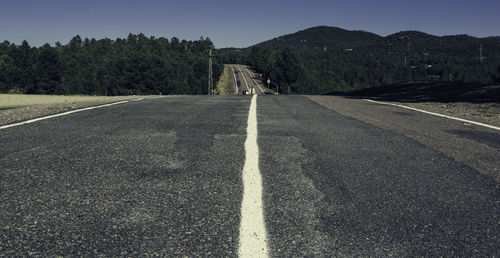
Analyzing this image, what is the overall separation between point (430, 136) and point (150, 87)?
96935 millimetres

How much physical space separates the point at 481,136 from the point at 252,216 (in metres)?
5.63

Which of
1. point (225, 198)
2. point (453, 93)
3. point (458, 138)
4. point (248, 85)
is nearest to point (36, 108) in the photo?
point (225, 198)

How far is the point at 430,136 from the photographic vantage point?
247 inches

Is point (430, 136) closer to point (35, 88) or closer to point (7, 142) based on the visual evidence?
point (7, 142)

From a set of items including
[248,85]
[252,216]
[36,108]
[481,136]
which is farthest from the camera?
[248,85]

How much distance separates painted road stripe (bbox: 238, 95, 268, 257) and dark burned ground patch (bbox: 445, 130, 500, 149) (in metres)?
4.02

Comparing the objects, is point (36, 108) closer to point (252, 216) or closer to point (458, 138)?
point (252, 216)

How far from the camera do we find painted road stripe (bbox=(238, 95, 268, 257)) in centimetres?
216

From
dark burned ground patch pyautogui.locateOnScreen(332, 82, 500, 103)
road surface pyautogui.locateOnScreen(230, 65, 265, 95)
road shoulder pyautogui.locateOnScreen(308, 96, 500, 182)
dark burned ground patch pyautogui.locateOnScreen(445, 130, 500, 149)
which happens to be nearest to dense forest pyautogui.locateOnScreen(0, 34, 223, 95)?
road surface pyautogui.locateOnScreen(230, 65, 265, 95)

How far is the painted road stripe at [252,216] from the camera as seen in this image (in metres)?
2.16

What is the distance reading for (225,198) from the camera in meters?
2.94

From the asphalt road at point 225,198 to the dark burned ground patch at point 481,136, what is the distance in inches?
52.1

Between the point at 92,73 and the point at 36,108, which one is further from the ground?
the point at 92,73

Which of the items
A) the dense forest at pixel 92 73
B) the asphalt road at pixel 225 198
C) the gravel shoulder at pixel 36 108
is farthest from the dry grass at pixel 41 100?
the dense forest at pixel 92 73
